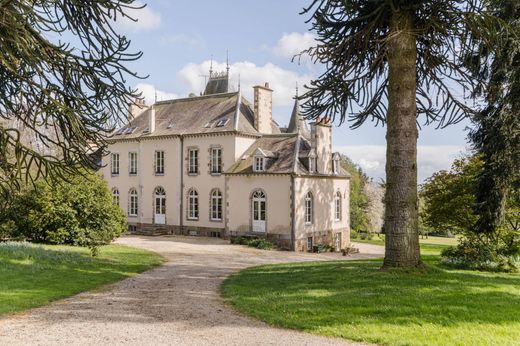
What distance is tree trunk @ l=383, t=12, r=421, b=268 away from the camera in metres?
11.1

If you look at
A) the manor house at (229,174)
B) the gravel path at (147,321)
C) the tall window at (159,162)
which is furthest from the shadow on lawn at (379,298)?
the tall window at (159,162)

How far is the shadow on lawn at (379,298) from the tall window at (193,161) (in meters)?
18.7

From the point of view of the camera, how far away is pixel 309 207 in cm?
2700

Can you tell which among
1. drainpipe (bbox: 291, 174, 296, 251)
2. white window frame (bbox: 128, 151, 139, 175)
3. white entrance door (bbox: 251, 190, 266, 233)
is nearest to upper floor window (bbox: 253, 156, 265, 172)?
white entrance door (bbox: 251, 190, 266, 233)

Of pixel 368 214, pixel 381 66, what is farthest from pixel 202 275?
pixel 368 214

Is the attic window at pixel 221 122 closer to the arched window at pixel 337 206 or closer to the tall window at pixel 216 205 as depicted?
the tall window at pixel 216 205

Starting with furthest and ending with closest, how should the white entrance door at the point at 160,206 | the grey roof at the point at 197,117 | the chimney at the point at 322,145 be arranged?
the white entrance door at the point at 160,206
the grey roof at the point at 197,117
the chimney at the point at 322,145

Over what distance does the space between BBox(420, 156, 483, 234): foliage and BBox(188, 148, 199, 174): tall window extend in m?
15.1

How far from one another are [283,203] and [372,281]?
15.5 meters

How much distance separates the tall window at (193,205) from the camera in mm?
30031

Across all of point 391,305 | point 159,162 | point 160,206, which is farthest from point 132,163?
point 391,305

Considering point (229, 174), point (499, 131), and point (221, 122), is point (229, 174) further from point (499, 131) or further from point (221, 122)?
point (499, 131)

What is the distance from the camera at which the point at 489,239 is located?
1689 centimetres

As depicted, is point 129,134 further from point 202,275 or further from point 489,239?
point 489,239
